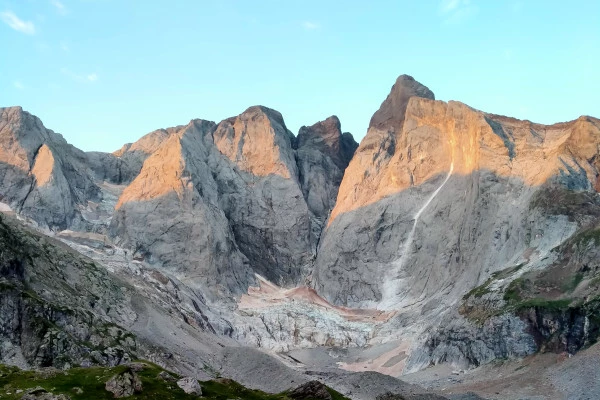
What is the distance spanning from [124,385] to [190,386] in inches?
208

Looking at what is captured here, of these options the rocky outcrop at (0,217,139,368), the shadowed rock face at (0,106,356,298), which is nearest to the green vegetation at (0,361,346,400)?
the rocky outcrop at (0,217,139,368)

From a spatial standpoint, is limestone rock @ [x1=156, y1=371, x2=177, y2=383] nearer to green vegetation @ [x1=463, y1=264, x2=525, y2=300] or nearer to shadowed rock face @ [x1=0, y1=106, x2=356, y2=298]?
green vegetation @ [x1=463, y1=264, x2=525, y2=300]

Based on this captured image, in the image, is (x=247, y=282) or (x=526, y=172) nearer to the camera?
(x=526, y=172)

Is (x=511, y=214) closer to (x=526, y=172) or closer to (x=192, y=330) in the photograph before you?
(x=526, y=172)

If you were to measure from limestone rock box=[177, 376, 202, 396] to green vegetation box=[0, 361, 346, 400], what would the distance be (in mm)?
420

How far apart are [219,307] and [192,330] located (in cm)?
4025

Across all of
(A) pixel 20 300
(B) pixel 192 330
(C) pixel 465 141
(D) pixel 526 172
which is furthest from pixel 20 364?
(C) pixel 465 141

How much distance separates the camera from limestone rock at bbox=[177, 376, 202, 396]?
42.1 meters

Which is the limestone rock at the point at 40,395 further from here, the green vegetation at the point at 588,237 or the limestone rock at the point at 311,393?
the green vegetation at the point at 588,237

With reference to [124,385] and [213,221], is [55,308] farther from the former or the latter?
[213,221]

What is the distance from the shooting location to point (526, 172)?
5527 inches

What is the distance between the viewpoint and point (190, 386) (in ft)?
140

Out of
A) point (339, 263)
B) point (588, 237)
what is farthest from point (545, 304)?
point (339, 263)

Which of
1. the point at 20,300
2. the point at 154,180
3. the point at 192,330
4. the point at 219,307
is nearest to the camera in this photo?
the point at 20,300
